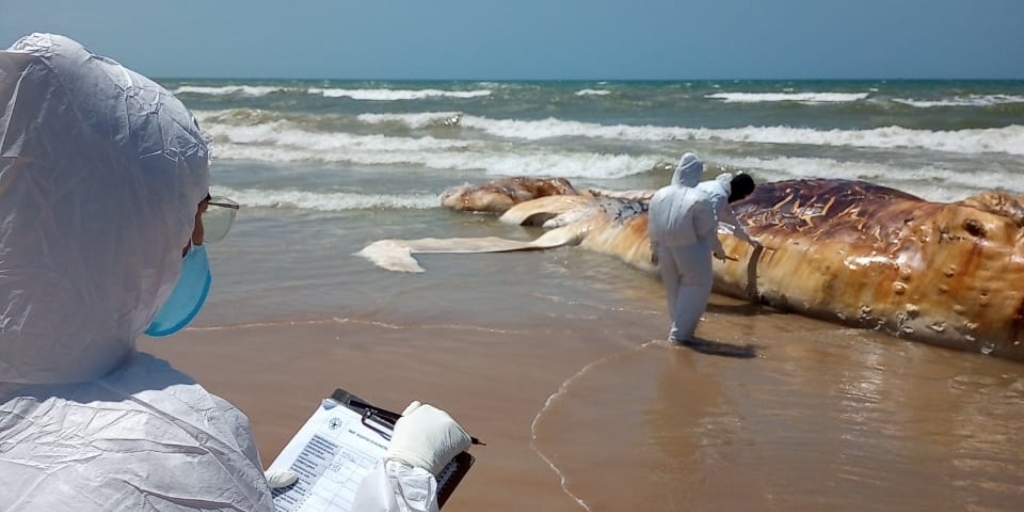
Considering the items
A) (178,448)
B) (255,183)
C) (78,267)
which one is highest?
(78,267)

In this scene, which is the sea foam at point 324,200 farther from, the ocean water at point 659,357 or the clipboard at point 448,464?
the clipboard at point 448,464

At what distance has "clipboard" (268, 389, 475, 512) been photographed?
1.98m

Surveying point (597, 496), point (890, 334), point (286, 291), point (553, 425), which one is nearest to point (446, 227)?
point (286, 291)

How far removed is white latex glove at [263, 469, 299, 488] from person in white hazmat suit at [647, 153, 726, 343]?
4.18 meters

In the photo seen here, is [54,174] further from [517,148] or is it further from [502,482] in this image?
[517,148]

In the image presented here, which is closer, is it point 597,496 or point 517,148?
point 597,496

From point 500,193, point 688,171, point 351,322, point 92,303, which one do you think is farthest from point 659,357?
point 500,193

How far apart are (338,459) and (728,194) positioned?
4889mm

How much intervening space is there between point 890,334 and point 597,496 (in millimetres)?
3299

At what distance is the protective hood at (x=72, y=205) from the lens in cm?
134

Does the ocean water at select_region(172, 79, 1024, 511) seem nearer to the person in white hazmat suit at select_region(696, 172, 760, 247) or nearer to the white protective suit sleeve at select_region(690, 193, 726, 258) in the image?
the person in white hazmat suit at select_region(696, 172, 760, 247)

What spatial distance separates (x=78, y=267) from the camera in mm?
1362

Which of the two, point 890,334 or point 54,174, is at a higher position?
point 54,174

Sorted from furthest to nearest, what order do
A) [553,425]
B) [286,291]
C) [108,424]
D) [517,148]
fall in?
[517,148] → [286,291] → [553,425] → [108,424]
